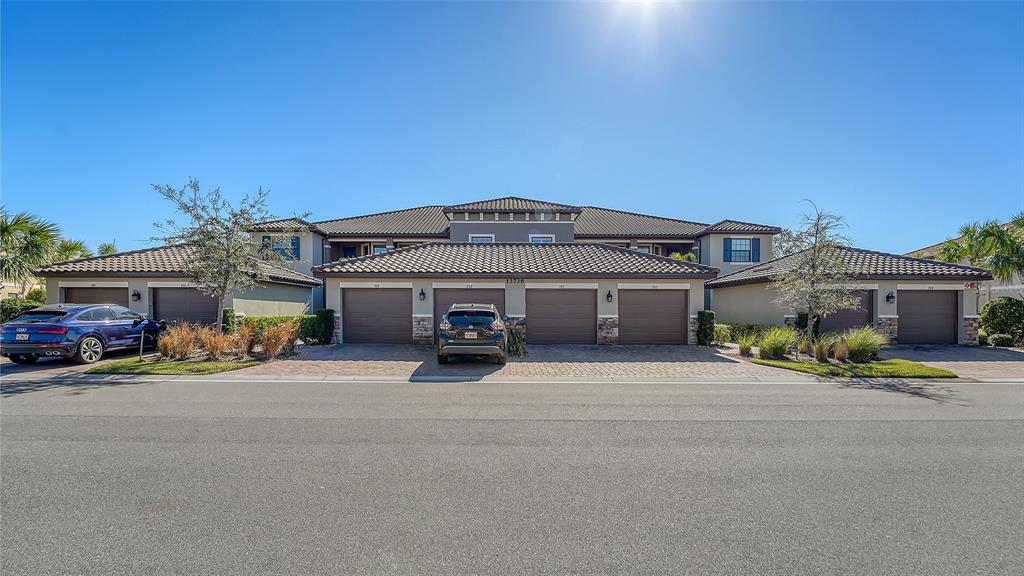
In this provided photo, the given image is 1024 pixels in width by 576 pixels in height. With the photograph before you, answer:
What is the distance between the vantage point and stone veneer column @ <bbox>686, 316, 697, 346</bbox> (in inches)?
696

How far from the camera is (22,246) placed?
669 inches

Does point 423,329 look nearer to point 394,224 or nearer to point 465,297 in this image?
point 465,297

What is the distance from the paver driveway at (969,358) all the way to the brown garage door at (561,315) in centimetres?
997

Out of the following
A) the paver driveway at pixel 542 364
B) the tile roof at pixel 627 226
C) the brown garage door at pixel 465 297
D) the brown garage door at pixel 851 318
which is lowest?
the paver driveway at pixel 542 364

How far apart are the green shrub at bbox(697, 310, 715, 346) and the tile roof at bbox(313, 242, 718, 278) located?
1.60 meters

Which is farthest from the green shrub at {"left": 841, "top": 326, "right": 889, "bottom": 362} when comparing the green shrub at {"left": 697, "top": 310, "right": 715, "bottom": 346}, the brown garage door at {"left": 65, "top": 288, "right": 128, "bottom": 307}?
the brown garage door at {"left": 65, "top": 288, "right": 128, "bottom": 307}

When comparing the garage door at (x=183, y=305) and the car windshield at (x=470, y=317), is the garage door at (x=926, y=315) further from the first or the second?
the garage door at (x=183, y=305)

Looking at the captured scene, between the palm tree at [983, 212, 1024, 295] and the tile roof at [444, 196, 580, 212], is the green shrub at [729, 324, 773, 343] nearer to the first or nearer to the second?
the palm tree at [983, 212, 1024, 295]

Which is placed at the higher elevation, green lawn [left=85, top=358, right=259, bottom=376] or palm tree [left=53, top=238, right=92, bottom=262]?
palm tree [left=53, top=238, right=92, bottom=262]

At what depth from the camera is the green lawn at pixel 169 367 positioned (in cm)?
1161

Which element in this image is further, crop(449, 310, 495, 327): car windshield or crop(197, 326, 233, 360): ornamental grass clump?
crop(197, 326, 233, 360): ornamental grass clump

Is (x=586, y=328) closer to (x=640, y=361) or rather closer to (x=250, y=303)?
(x=640, y=361)

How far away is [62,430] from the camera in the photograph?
6.60 m

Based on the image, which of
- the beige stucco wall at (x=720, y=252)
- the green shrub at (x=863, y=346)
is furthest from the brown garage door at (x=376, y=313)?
the beige stucco wall at (x=720, y=252)
